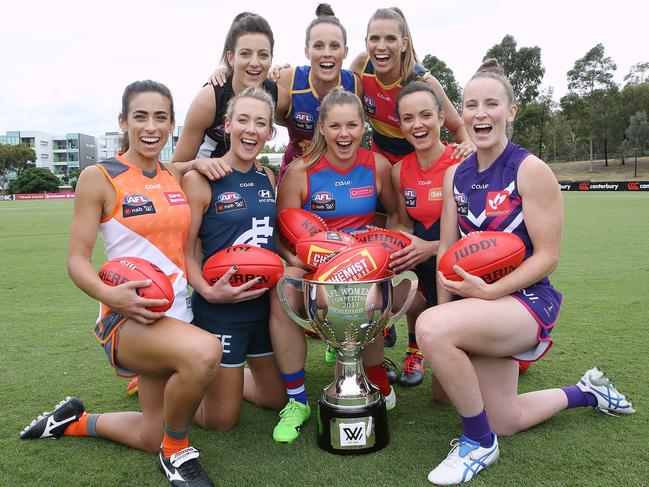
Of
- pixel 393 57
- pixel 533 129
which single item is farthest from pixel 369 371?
pixel 533 129

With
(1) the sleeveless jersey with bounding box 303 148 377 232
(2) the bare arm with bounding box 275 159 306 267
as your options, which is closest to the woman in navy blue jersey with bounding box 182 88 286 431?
(2) the bare arm with bounding box 275 159 306 267

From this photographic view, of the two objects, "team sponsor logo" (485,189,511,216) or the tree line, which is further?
the tree line

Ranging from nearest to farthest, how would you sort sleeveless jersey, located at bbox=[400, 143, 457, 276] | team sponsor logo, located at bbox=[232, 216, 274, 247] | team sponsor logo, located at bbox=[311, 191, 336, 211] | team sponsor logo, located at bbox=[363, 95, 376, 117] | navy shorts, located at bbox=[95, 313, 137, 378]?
navy shorts, located at bbox=[95, 313, 137, 378]
team sponsor logo, located at bbox=[232, 216, 274, 247]
team sponsor logo, located at bbox=[311, 191, 336, 211]
sleeveless jersey, located at bbox=[400, 143, 457, 276]
team sponsor logo, located at bbox=[363, 95, 376, 117]

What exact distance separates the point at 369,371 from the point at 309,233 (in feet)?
2.94

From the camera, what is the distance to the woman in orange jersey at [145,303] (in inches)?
96.6

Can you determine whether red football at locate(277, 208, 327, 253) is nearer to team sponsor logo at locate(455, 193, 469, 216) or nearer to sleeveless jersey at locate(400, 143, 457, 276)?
sleeveless jersey at locate(400, 143, 457, 276)

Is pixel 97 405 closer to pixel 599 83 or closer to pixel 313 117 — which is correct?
pixel 313 117

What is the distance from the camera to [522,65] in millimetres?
48219

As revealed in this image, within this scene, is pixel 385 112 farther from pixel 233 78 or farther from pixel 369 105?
pixel 233 78

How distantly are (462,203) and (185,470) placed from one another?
1.91 m

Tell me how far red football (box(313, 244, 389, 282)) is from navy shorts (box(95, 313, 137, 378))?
97 centimetres

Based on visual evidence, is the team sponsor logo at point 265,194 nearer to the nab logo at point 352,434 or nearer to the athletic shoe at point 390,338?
the nab logo at point 352,434

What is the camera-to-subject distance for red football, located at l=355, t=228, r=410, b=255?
318cm

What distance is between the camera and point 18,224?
1839 centimetres
